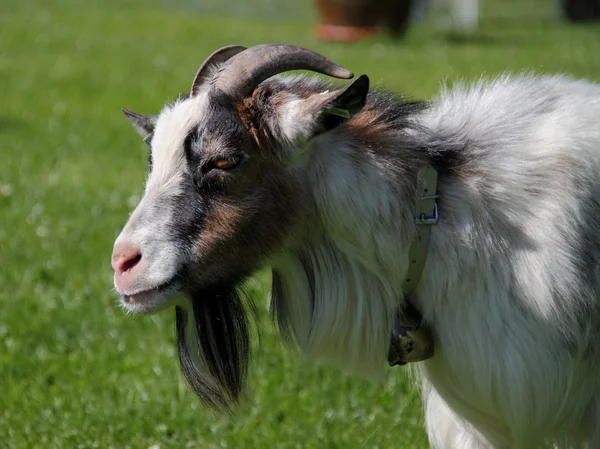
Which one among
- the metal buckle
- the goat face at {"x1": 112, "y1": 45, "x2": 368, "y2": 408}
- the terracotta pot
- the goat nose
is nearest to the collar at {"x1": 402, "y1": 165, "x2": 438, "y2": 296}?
the metal buckle

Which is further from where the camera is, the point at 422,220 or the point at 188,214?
the point at 422,220

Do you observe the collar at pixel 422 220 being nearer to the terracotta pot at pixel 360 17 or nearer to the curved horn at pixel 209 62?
the curved horn at pixel 209 62

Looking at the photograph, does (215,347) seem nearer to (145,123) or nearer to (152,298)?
(152,298)

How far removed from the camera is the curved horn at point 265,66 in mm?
3281

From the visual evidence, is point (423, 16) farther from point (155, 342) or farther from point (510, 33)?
point (155, 342)

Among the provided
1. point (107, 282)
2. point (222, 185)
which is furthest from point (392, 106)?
point (107, 282)

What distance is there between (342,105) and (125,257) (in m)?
0.81

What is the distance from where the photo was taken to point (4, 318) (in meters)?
5.72

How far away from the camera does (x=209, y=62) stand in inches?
141

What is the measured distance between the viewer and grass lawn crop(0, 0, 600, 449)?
15.3 feet

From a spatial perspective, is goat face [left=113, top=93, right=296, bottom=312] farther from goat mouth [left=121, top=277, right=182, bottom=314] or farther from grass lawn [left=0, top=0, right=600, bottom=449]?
grass lawn [left=0, top=0, right=600, bottom=449]

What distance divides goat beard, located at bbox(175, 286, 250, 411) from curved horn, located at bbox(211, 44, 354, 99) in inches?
26.2

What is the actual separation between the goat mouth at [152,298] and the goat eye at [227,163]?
0.38m

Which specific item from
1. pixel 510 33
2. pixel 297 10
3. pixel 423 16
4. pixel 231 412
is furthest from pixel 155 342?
pixel 297 10
